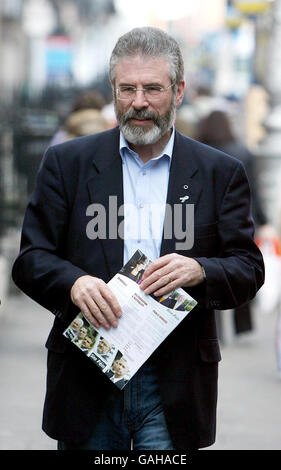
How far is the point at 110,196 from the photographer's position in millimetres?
3645

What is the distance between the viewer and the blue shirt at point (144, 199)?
363 cm

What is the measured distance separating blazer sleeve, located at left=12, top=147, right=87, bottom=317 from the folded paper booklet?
0.38 feet

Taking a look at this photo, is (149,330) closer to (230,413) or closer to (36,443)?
(36,443)

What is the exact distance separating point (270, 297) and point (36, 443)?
362cm

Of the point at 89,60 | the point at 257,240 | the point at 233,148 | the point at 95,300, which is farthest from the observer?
the point at 89,60

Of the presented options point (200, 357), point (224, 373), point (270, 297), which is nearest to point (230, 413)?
point (224, 373)

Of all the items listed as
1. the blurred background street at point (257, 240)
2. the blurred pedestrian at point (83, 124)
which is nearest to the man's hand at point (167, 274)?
the blurred background street at point (257, 240)

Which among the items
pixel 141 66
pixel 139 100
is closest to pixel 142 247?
pixel 139 100

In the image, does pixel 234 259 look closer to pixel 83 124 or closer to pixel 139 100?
pixel 139 100

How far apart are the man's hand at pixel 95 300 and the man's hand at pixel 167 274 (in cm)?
12

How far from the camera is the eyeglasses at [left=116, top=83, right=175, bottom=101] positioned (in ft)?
11.7

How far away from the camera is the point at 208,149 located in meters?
3.80

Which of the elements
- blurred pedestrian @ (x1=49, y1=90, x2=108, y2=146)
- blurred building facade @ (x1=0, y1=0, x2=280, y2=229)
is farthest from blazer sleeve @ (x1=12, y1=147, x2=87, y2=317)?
blurred building facade @ (x1=0, y1=0, x2=280, y2=229)

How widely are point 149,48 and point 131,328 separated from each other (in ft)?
2.98
